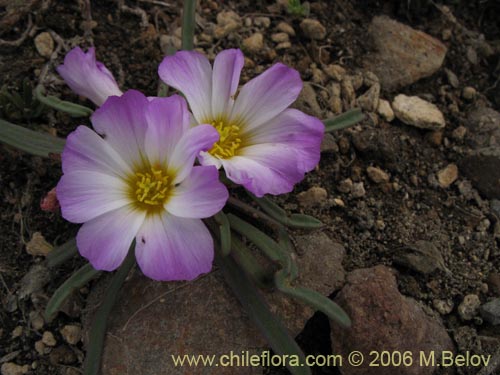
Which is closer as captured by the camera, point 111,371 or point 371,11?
point 111,371

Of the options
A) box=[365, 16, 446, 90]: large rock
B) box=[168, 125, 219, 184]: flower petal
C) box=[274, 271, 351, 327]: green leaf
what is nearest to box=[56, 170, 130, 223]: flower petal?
box=[168, 125, 219, 184]: flower petal

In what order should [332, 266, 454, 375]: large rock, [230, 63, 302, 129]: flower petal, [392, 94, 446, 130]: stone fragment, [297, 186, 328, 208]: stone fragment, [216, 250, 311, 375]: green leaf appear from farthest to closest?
[392, 94, 446, 130]: stone fragment, [297, 186, 328, 208]: stone fragment, [332, 266, 454, 375]: large rock, [216, 250, 311, 375]: green leaf, [230, 63, 302, 129]: flower petal

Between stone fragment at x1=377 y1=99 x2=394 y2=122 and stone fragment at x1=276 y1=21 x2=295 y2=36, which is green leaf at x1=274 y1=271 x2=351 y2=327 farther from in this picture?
stone fragment at x1=276 y1=21 x2=295 y2=36

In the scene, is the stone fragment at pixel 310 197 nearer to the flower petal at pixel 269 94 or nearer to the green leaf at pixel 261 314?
the green leaf at pixel 261 314

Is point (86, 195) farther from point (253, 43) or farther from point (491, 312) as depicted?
point (491, 312)

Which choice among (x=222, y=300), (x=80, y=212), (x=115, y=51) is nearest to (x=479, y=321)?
(x=222, y=300)

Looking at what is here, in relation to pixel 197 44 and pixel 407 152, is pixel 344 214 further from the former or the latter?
pixel 197 44

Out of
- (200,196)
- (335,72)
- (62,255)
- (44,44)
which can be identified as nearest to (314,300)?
(200,196)
